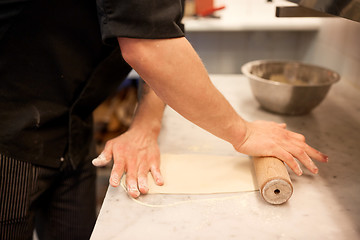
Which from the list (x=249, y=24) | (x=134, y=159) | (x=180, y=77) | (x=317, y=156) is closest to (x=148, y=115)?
(x=134, y=159)

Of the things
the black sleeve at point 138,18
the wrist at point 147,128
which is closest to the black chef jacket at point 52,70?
the black sleeve at point 138,18

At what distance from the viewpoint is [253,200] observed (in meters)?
0.64

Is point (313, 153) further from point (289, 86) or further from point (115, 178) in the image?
point (115, 178)

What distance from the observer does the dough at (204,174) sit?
669 millimetres

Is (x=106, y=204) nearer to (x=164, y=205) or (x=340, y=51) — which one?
(x=164, y=205)

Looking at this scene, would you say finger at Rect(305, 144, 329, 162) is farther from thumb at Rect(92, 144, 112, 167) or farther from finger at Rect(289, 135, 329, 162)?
thumb at Rect(92, 144, 112, 167)

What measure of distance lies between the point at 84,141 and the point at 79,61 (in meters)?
0.26

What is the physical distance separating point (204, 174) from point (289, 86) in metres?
0.37

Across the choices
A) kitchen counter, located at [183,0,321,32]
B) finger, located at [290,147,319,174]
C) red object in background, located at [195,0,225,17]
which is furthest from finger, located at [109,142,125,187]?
red object in background, located at [195,0,225,17]

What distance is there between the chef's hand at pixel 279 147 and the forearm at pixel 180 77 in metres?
0.08

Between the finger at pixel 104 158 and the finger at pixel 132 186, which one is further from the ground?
the finger at pixel 104 158

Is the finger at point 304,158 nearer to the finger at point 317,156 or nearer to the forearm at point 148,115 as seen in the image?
the finger at point 317,156

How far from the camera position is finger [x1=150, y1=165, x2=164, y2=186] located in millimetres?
681

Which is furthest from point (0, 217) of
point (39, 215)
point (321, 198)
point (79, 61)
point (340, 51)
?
point (340, 51)
